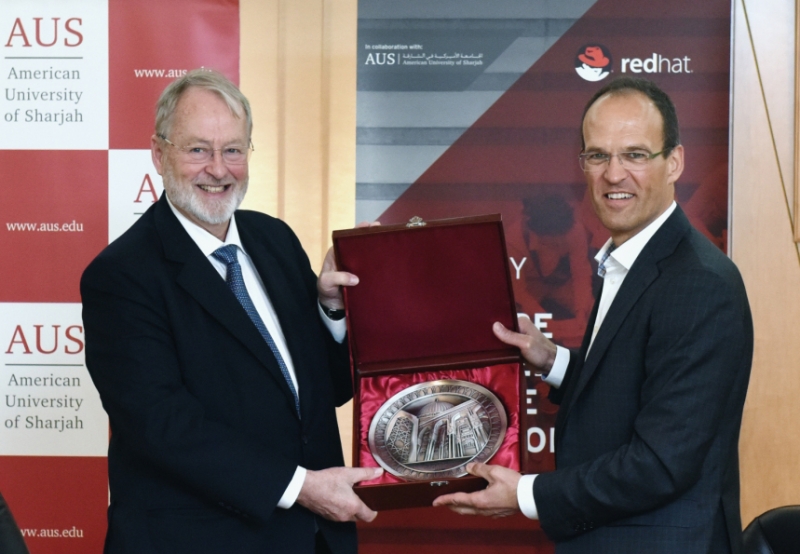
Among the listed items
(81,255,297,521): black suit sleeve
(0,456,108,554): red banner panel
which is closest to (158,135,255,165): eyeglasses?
(81,255,297,521): black suit sleeve

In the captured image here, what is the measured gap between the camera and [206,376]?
6.08 feet

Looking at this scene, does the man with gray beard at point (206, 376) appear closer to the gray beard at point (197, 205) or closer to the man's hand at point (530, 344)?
the gray beard at point (197, 205)

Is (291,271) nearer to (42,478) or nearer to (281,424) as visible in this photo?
(281,424)

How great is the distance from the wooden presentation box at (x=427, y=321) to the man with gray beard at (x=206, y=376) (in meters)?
0.08

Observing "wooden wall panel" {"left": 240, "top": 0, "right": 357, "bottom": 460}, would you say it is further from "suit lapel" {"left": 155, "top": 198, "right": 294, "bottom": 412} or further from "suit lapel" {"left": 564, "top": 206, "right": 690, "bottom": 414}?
"suit lapel" {"left": 564, "top": 206, "right": 690, "bottom": 414}

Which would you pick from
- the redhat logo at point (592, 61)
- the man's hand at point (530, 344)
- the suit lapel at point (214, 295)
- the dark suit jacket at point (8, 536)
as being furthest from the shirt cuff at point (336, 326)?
the redhat logo at point (592, 61)

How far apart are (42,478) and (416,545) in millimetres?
1404

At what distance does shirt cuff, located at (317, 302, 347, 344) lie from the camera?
215cm

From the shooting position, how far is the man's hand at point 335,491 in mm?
1851

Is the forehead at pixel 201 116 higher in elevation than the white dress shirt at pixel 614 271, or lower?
higher

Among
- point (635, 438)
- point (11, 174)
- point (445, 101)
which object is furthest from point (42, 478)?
point (635, 438)

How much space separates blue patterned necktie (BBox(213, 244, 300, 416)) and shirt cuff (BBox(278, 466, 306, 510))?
15cm

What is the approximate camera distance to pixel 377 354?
2.01 metres

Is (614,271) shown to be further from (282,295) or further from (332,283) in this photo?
(282,295)
